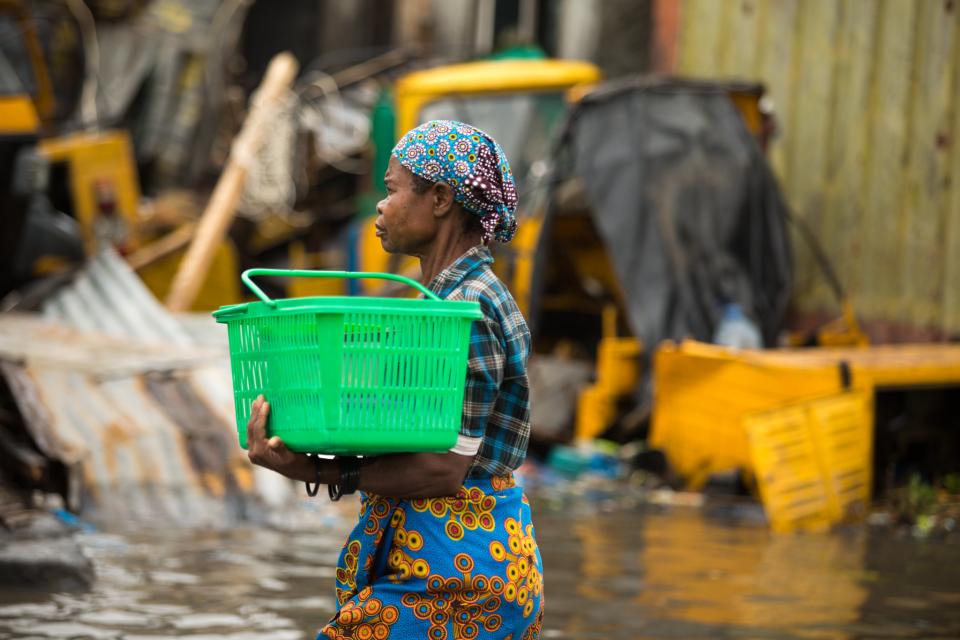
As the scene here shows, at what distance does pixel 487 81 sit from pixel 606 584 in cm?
634

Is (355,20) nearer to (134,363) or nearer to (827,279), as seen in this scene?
(827,279)

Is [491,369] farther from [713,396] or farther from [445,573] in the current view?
[713,396]

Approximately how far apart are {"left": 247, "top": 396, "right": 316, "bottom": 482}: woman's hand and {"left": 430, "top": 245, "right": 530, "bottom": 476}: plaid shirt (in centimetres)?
31

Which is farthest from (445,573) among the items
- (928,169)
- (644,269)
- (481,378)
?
(928,169)

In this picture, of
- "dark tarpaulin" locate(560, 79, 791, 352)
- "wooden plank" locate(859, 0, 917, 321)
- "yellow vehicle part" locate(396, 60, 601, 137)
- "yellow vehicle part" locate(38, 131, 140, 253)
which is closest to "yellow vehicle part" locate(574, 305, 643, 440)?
"dark tarpaulin" locate(560, 79, 791, 352)

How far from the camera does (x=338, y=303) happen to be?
2.42m

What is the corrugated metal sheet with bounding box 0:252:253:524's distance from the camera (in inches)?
276

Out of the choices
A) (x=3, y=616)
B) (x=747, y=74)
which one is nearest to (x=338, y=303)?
(x=3, y=616)

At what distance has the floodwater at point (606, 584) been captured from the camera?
528cm

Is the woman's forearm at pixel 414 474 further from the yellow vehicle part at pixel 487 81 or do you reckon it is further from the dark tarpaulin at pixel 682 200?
the yellow vehicle part at pixel 487 81

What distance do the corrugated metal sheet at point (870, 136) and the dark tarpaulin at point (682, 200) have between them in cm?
73

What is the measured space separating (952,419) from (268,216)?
8.93m

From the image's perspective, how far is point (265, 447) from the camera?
257 cm

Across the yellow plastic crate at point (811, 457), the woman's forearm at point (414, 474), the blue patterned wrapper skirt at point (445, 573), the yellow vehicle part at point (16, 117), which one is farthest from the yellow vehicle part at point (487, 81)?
the woman's forearm at point (414, 474)
